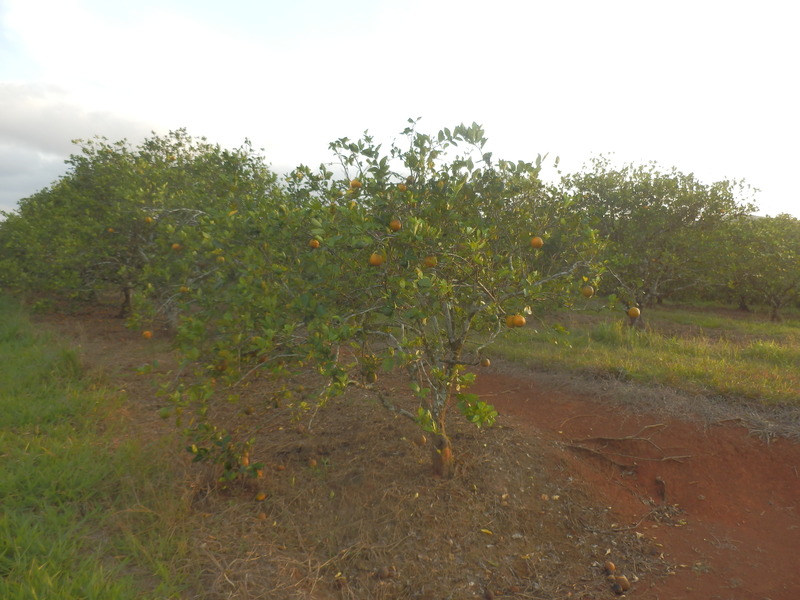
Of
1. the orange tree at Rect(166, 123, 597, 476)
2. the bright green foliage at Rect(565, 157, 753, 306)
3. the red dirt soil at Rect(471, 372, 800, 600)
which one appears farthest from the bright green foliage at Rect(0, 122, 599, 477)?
the bright green foliage at Rect(565, 157, 753, 306)

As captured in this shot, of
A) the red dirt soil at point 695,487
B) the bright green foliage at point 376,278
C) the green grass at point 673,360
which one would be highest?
the bright green foliage at point 376,278

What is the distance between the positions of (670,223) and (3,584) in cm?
1062

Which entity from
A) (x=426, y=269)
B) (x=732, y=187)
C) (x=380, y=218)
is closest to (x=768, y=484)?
(x=426, y=269)

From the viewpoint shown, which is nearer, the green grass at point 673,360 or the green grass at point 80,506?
the green grass at point 80,506

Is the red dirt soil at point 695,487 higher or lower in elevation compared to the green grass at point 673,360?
lower

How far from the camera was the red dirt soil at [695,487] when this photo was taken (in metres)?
2.95

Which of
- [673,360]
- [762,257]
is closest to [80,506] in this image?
[673,360]

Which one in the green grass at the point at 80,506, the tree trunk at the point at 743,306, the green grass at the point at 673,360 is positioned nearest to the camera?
the green grass at the point at 80,506

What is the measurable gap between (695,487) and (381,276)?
2.99 meters

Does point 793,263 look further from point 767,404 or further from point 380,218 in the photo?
point 380,218

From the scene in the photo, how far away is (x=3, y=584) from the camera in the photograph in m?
2.38

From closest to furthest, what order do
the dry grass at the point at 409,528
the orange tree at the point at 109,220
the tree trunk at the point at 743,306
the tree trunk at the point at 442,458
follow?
the dry grass at the point at 409,528, the tree trunk at the point at 442,458, the orange tree at the point at 109,220, the tree trunk at the point at 743,306

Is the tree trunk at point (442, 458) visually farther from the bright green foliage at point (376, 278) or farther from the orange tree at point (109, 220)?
the orange tree at point (109, 220)

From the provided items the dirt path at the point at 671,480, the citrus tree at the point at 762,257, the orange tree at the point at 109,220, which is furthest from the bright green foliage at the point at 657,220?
the orange tree at the point at 109,220
